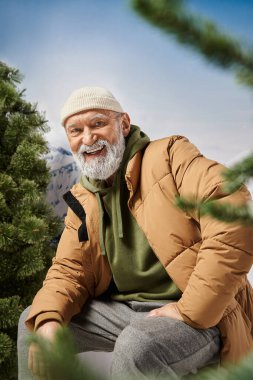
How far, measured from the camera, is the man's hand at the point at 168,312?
1291 millimetres

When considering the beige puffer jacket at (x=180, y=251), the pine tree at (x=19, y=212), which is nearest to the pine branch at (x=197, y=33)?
the beige puffer jacket at (x=180, y=251)

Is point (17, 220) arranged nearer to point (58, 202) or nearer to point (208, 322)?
point (58, 202)

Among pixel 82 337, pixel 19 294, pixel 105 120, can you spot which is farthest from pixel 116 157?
pixel 19 294

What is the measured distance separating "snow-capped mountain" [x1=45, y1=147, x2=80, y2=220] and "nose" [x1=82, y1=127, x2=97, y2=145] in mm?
1174

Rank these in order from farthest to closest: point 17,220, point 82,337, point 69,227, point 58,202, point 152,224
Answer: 1. point 58,202
2. point 17,220
3. point 69,227
4. point 82,337
5. point 152,224

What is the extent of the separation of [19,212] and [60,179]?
0.71 metres

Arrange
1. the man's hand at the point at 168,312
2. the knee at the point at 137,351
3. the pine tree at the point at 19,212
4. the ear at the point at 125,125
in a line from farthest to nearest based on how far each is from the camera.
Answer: the pine tree at the point at 19,212, the ear at the point at 125,125, the man's hand at the point at 168,312, the knee at the point at 137,351

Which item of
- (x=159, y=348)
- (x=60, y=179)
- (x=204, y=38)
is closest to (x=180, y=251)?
(x=159, y=348)

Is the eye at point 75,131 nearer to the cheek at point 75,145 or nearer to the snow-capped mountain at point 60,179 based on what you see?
the cheek at point 75,145

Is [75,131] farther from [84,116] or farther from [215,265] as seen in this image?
[215,265]

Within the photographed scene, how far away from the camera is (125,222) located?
151cm

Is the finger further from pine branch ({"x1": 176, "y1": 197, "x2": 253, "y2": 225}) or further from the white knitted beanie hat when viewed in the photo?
pine branch ({"x1": 176, "y1": 197, "x2": 253, "y2": 225})

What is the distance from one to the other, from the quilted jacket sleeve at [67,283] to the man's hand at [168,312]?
255 mm

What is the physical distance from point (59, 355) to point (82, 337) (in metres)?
1.32
